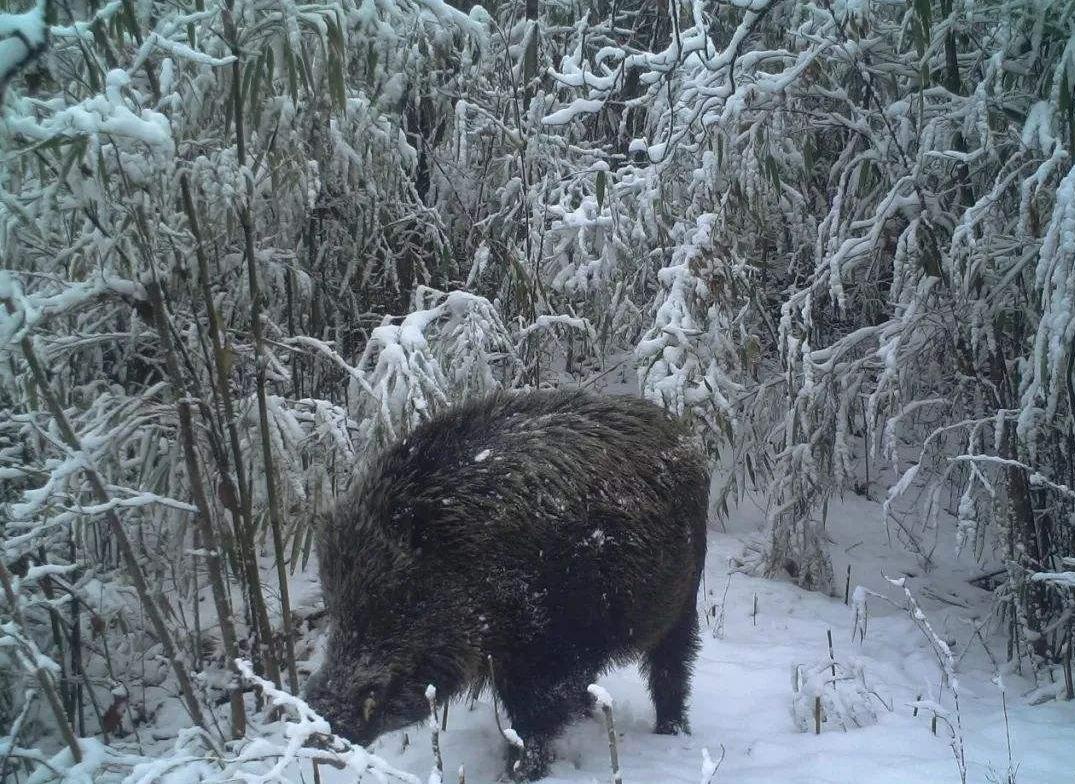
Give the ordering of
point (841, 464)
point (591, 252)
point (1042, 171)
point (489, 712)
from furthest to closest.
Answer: point (591, 252)
point (841, 464)
point (489, 712)
point (1042, 171)

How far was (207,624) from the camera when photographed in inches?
194

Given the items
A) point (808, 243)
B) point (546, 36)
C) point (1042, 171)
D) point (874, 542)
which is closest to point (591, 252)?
point (808, 243)

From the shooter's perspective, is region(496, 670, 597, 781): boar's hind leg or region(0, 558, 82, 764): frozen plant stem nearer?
region(0, 558, 82, 764): frozen plant stem

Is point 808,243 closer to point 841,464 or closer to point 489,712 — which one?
point 841,464

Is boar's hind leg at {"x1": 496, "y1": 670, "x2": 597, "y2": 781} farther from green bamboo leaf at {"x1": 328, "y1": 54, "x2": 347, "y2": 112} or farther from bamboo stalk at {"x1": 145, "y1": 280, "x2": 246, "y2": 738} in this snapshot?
green bamboo leaf at {"x1": 328, "y1": 54, "x2": 347, "y2": 112}

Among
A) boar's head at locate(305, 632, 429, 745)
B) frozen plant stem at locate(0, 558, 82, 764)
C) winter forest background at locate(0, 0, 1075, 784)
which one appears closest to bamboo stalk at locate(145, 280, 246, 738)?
winter forest background at locate(0, 0, 1075, 784)

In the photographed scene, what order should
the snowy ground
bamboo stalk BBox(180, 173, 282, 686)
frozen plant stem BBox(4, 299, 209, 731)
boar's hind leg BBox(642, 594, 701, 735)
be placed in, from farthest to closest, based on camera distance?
boar's hind leg BBox(642, 594, 701, 735) → the snowy ground → bamboo stalk BBox(180, 173, 282, 686) → frozen plant stem BBox(4, 299, 209, 731)

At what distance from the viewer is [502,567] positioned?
116 inches

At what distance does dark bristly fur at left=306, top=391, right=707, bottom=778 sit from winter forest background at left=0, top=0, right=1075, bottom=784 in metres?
0.37

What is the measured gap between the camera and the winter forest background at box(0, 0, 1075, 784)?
2.73 m

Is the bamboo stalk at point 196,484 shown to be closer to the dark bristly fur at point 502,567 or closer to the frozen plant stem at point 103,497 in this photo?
the frozen plant stem at point 103,497

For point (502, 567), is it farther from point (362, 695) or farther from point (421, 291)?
point (421, 291)

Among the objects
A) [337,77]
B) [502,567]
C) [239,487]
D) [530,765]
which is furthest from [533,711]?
[337,77]

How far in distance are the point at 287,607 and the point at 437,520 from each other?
70 cm
